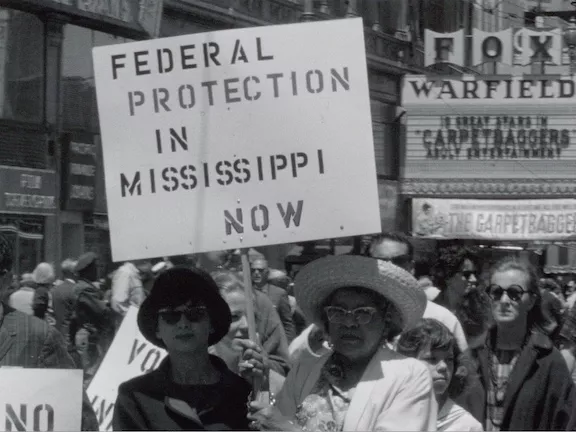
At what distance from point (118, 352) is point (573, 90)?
78.3 feet

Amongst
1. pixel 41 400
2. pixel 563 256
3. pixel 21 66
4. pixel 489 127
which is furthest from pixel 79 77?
pixel 563 256

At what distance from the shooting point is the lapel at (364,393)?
4.15 metres

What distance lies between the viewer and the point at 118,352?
23.8ft

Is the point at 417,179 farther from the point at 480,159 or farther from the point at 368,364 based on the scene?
the point at 368,364

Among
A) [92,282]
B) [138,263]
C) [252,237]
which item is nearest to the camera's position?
[252,237]

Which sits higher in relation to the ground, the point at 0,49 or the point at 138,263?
the point at 0,49

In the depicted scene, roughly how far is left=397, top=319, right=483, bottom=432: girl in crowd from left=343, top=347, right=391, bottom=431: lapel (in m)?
1.01

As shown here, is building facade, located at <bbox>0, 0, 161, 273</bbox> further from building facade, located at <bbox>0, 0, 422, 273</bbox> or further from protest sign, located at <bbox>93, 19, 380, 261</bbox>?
protest sign, located at <bbox>93, 19, 380, 261</bbox>

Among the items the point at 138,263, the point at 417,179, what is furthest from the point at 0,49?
the point at 417,179

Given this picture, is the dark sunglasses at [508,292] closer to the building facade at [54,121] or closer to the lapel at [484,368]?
the lapel at [484,368]

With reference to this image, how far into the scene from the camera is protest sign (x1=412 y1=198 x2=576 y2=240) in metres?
31.7

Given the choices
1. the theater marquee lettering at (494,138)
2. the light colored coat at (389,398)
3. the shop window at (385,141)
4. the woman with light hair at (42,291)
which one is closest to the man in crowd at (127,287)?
the woman with light hair at (42,291)

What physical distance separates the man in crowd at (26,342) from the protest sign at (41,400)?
399 mm

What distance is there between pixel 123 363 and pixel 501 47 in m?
22.3
